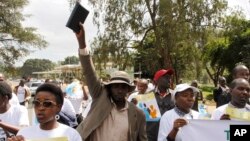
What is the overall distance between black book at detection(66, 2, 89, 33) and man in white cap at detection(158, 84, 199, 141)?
1.41 metres

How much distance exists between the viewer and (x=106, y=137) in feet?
13.4

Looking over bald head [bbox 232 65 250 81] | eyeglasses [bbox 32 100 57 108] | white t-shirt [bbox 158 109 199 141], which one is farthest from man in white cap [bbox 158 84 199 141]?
eyeglasses [bbox 32 100 57 108]

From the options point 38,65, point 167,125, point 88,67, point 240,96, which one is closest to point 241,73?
point 240,96

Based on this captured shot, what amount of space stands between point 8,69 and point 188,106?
36.2m

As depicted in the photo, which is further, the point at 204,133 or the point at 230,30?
the point at 230,30

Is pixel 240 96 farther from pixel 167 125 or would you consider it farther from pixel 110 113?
pixel 110 113

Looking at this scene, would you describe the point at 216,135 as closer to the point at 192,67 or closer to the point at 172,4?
the point at 172,4

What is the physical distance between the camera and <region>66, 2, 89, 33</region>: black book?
3.88 m

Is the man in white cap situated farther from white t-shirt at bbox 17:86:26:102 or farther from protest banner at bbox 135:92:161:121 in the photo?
white t-shirt at bbox 17:86:26:102

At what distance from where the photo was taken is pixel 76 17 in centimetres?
390

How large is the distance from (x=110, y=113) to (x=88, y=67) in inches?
19.3

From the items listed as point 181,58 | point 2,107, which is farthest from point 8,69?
point 2,107

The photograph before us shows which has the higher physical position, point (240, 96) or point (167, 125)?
point (240, 96)

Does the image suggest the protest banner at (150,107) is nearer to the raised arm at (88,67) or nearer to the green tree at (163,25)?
the raised arm at (88,67)
